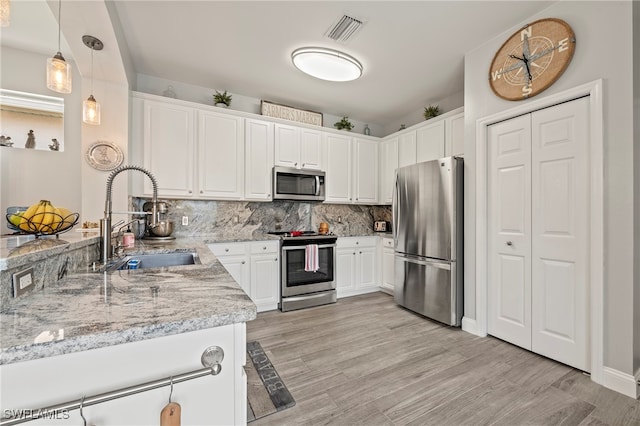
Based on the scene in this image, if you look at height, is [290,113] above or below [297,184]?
above

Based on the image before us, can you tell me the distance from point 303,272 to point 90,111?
265 centimetres

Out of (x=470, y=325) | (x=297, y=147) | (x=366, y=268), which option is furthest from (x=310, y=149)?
(x=470, y=325)

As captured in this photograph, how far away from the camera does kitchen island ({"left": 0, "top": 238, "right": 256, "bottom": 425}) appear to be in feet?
1.92

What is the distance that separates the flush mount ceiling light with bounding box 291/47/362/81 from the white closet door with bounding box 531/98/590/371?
173 centimetres

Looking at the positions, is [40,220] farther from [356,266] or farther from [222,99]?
[356,266]

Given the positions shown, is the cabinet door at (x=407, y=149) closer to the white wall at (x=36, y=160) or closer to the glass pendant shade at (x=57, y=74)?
the glass pendant shade at (x=57, y=74)

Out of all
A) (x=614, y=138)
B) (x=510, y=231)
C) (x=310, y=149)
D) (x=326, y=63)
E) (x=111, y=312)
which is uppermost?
(x=326, y=63)

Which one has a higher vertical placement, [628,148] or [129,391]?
[628,148]

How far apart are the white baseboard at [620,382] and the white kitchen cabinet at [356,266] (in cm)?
258

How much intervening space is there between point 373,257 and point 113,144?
11.6 feet

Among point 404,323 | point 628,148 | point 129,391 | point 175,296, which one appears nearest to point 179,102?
point 175,296

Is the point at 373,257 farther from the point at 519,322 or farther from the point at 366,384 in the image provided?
the point at 366,384

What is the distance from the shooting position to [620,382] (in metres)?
1.80

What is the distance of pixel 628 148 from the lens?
5.86ft
